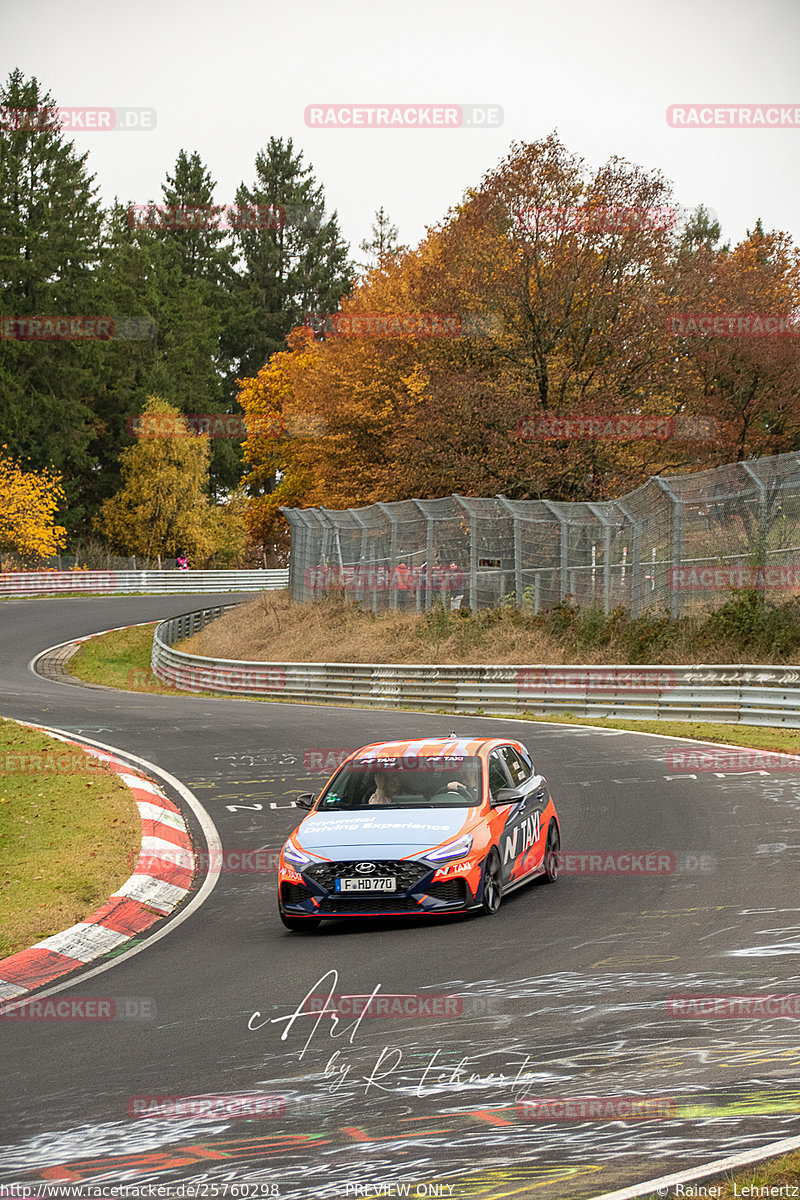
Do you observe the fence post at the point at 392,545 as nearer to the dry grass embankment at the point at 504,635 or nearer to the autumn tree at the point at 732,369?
the dry grass embankment at the point at 504,635

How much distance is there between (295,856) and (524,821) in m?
2.00

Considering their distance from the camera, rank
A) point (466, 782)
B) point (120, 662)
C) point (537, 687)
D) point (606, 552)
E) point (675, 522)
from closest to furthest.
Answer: point (466, 782), point (675, 522), point (537, 687), point (606, 552), point (120, 662)

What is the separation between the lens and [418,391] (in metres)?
45.8

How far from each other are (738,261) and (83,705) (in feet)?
108

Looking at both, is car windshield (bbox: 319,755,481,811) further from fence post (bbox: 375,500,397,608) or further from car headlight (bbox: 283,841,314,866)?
fence post (bbox: 375,500,397,608)

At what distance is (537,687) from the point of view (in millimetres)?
28047

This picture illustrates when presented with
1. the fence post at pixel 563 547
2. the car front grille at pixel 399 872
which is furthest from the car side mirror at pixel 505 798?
the fence post at pixel 563 547

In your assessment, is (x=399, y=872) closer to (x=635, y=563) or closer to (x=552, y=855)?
(x=552, y=855)

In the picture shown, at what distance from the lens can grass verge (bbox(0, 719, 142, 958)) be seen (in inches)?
431

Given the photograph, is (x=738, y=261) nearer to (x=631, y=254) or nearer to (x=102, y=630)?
(x=631, y=254)

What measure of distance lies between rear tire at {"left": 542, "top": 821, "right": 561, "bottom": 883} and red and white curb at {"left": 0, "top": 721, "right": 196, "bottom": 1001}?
3.10 metres

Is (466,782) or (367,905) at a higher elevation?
(466,782)

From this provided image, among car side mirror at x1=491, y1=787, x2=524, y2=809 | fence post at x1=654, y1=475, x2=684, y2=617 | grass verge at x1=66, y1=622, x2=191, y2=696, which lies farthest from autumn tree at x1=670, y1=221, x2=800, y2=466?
car side mirror at x1=491, y1=787, x2=524, y2=809

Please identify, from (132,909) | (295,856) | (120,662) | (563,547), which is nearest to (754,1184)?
(295,856)
